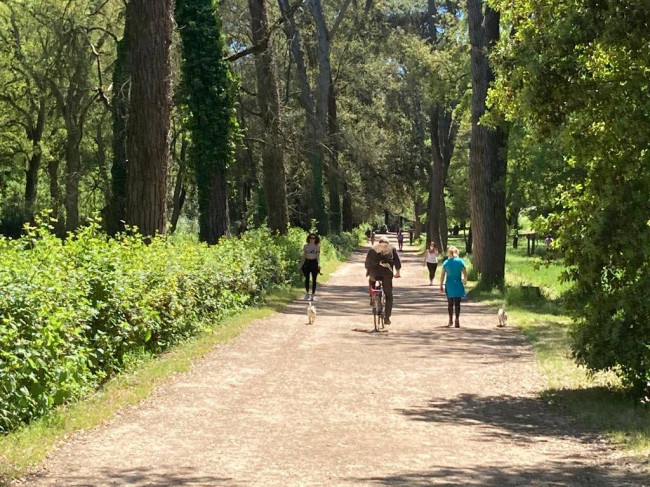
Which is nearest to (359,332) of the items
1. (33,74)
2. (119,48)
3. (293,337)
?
(293,337)

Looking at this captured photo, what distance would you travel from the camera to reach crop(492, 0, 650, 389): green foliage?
10.4m

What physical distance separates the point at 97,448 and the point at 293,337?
9.00 metres

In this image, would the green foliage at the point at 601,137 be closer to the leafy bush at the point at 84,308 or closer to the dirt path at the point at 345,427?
the dirt path at the point at 345,427

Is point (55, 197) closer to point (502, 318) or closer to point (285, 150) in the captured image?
point (285, 150)

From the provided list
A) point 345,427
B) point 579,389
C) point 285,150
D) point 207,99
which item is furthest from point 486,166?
point 345,427

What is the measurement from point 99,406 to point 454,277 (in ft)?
35.3

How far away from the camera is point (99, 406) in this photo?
31.7ft

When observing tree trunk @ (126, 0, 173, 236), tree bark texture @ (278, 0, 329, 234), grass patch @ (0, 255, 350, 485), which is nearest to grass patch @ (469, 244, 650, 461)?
grass patch @ (0, 255, 350, 485)

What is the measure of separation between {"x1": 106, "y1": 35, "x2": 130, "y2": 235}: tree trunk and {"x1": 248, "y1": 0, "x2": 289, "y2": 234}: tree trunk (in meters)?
4.36

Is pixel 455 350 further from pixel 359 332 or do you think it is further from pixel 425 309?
pixel 425 309

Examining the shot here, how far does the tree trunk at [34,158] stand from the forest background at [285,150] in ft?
0.46

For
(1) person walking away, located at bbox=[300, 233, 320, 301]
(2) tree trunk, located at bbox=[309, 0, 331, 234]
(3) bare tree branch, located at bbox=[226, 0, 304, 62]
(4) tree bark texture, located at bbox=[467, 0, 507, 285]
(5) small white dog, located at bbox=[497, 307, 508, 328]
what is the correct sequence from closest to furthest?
(5) small white dog, located at bbox=[497, 307, 508, 328] < (1) person walking away, located at bbox=[300, 233, 320, 301] < (4) tree bark texture, located at bbox=[467, 0, 507, 285] < (3) bare tree branch, located at bbox=[226, 0, 304, 62] < (2) tree trunk, located at bbox=[309, 0, 331, 234]

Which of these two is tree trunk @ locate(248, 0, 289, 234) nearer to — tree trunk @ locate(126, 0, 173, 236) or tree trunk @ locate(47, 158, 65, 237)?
tree trunk @ locate(126, 0, 173, 236)

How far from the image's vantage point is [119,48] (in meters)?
28.9
